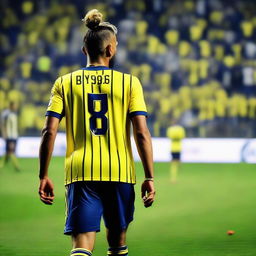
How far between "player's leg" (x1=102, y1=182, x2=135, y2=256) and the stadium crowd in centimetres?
1771

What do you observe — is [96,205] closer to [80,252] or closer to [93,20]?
[80,252]

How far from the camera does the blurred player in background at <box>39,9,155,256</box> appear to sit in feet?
10.3

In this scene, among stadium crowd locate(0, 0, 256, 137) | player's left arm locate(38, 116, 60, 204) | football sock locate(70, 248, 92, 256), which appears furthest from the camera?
stadium crowd locate(0, 0, 256, 137)

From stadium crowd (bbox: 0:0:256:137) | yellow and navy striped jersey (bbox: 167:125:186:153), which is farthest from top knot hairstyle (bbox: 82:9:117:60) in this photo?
stadium crowd (bbox: 0:0:256:137)

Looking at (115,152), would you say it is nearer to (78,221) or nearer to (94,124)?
(94,124)

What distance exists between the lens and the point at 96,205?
3.12 m

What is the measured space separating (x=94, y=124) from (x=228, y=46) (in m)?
20.5

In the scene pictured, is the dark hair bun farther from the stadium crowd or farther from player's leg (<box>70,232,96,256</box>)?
the stadium crowd

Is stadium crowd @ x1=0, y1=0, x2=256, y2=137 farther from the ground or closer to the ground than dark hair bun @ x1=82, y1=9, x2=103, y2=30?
farther from the ground

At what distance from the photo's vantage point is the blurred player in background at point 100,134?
3.15 metres

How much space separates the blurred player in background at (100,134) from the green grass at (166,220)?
8.38ft

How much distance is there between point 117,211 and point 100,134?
394 millimetres

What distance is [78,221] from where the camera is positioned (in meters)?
3.07

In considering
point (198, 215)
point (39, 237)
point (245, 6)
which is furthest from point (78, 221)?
point (245, 6)
